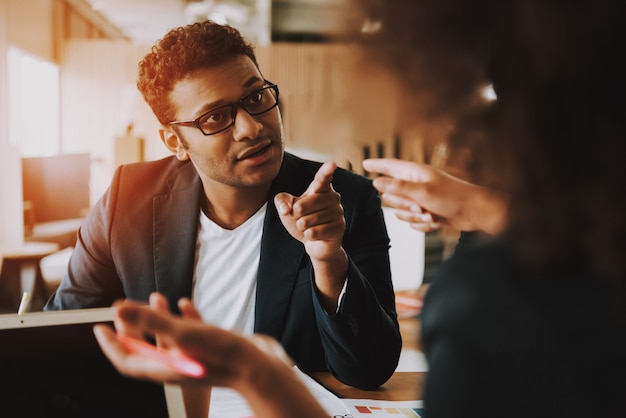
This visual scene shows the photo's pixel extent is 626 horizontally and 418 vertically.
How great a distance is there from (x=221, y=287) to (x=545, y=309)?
128 cm

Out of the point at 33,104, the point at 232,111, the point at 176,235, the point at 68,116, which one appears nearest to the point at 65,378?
the point at 176,235

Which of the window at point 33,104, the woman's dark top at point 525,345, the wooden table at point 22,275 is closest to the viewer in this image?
the woman's dark top at point 525,345

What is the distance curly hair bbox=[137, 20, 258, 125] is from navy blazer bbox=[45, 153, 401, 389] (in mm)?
227

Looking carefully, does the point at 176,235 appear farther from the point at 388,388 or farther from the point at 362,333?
the point at 388,388

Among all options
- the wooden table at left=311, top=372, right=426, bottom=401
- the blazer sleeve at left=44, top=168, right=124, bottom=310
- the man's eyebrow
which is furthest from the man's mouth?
the wooden table at left=311, top=372, right=426, bottom=401

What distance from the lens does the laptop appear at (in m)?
0.81

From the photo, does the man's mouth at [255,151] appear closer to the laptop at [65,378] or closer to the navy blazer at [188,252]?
the navy blazer at [188,252]

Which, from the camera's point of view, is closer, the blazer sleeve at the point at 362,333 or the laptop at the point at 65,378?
the laptop at the point at 65,378

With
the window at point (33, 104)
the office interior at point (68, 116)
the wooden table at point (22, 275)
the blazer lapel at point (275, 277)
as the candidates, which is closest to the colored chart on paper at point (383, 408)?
the blazer lapel at point (275, 277)

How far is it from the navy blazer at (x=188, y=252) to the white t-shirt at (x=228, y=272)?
47 mm

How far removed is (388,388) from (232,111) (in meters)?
0.84

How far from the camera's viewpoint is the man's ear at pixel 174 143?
1.73 m

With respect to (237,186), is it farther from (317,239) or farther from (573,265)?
(573,265)

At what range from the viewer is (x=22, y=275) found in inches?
158
